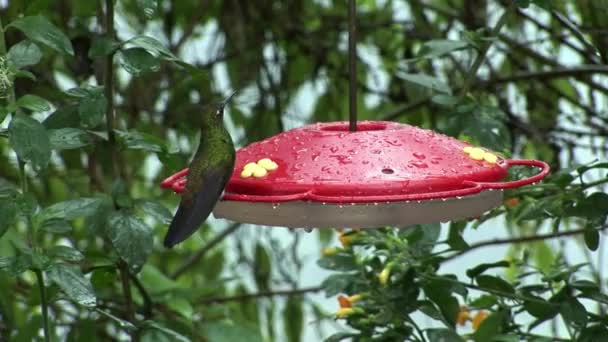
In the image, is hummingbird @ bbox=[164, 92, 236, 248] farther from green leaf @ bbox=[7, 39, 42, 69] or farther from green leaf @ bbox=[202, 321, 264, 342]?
green leaf @ bbox=[202, 321, 264, 342]

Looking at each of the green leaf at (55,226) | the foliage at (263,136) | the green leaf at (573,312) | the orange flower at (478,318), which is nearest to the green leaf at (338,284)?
the foliage at (263,136)

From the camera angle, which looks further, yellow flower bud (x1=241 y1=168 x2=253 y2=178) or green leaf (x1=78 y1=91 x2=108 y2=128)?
green leaf (x1=78 y1=91 x2=108 y2=128)

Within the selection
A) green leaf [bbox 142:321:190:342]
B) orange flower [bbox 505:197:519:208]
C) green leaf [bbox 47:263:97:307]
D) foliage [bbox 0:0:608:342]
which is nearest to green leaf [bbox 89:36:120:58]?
foliage [bbox 0:0:608:342]

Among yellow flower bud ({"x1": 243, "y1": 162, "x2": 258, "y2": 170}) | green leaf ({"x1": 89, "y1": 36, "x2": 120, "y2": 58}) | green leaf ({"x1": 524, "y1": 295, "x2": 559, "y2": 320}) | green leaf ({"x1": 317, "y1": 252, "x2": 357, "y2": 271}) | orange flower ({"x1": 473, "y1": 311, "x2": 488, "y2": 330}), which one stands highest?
green leaf ({"x1": 89, "y1": 36, "x2": 120, "y2": 58})

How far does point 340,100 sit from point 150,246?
206 cm

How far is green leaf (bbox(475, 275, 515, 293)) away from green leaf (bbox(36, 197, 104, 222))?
71 centimetres

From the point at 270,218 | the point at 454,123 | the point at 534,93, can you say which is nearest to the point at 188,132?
the point at 534,93

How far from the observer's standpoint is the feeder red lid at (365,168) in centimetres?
164

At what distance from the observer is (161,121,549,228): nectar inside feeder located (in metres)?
1.64

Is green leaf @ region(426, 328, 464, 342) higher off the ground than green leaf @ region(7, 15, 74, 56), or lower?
lower

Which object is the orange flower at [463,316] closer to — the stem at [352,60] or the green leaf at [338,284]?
the green leaf at [338,284]

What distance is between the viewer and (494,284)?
2279mm

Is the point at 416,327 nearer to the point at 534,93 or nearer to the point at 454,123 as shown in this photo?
the point at 454,123

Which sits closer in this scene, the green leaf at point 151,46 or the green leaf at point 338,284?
the green leaf at point 151,46
